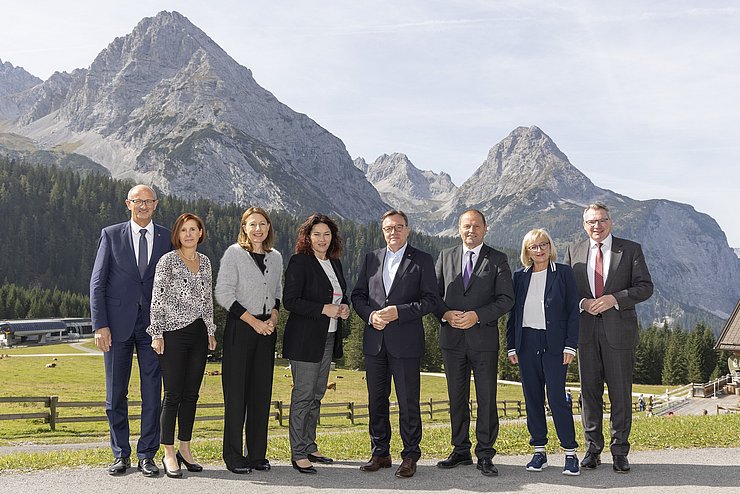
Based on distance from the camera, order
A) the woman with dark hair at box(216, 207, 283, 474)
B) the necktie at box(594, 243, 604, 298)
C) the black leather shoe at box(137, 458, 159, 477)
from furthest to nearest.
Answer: the necktie at box(594, 243, 604, 298) → the woman with dark hair at box(216, 207, 283, 474) → the black leather shoe at box(137, 458, 159, 477)

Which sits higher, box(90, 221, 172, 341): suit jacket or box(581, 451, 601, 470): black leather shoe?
box(90, 221, 172, 341): suit jacket

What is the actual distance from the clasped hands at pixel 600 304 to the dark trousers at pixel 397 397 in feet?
8.68

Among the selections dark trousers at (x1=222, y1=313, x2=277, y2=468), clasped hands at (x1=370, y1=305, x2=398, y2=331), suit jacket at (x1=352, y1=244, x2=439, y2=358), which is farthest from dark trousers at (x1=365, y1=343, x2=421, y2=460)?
dark trousers at (x1=222, y1=313, x2=277, y2=468)

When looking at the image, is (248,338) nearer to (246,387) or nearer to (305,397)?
(246,387)

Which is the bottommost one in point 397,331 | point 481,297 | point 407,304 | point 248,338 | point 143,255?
point 248,338

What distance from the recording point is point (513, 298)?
916cm

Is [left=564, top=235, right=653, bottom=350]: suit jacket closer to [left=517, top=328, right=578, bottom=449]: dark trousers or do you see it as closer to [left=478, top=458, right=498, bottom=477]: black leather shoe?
[left=517, top=328, right=578, bottom=449]: dark trousers

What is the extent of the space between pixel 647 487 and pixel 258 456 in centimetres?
524

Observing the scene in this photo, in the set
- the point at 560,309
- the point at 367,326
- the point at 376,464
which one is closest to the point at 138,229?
the point at 367,326

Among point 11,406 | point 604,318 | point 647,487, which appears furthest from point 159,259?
point 11,406

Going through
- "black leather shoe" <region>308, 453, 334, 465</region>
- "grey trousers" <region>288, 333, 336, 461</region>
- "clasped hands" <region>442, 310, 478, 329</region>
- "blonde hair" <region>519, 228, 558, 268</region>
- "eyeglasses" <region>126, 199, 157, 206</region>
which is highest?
"eyeglasses" <region>126, 199, 157, 206</region>

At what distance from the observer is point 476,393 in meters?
9.12

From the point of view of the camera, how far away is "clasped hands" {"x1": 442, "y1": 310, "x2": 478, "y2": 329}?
8.99 metres

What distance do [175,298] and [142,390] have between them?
1.49 metres
